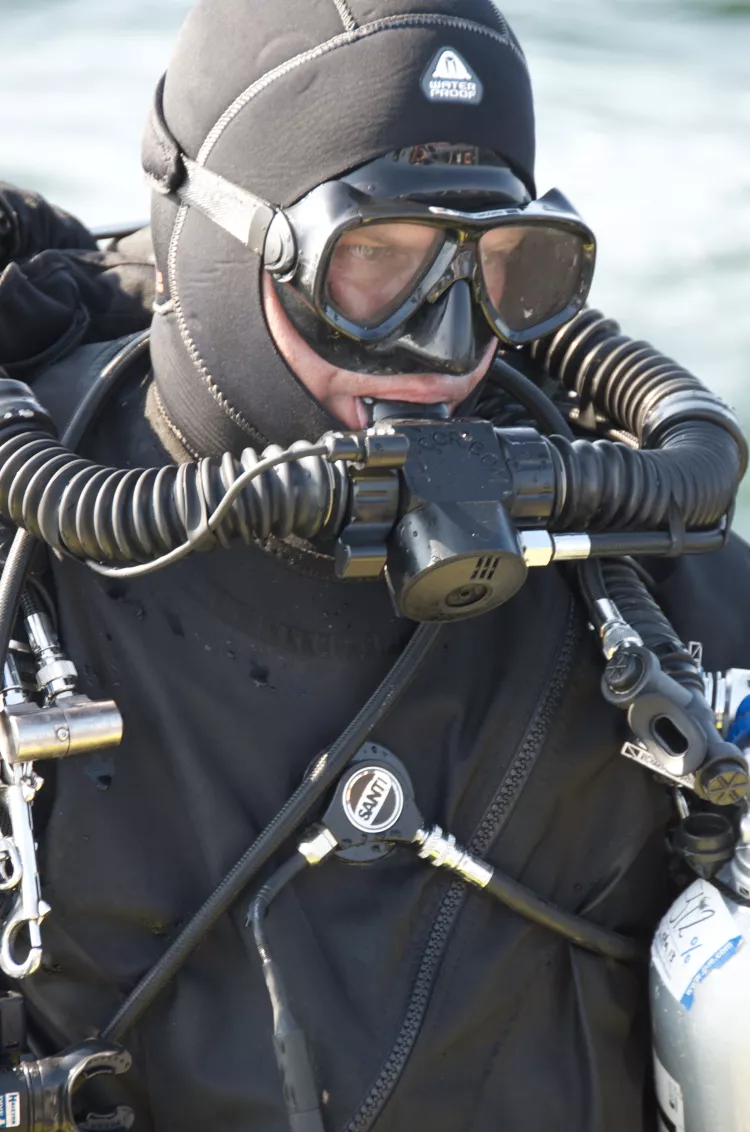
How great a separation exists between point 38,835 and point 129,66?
310 cm

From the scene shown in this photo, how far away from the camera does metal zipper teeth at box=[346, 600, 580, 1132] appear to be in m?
1.59

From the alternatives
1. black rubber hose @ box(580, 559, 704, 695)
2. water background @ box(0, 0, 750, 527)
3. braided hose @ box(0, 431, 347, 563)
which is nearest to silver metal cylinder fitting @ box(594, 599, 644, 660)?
black rubber hose @ box(580, 559, 704, 695)

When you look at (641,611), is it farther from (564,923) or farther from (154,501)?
(154,501)

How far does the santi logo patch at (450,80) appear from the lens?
1.55 m

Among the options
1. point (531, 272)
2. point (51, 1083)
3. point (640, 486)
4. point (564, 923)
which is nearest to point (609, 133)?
point (531, 272)

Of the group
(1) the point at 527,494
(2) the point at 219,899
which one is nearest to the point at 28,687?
(2) the point at 219,899

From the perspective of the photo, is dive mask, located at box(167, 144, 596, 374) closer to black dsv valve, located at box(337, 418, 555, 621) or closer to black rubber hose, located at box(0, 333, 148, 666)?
black dsv valve, located at box(337, 418, 555, 621)

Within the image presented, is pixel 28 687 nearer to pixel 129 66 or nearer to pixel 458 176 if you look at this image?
pixel 458 176

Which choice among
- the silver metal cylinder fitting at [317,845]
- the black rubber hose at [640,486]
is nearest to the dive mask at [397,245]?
the black rubber hose at [640,486]

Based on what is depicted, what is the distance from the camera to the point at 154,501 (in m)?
1.47

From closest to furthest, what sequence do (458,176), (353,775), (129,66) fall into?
1. (458,176)
2. (353,775)
3. (129,66)

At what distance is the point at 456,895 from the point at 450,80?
0.85m

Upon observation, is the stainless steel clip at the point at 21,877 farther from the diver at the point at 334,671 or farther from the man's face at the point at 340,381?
the man's face at the point at 340,381

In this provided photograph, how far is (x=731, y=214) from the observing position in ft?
14.1
